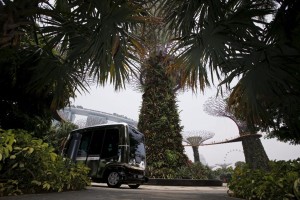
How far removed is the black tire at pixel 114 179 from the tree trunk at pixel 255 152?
925 cm

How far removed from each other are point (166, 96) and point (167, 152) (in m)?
2.83

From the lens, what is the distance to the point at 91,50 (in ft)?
16.7

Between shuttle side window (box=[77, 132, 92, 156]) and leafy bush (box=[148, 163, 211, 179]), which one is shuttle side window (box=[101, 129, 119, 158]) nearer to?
shuttle side window (box=[77, 132, 92, 156])

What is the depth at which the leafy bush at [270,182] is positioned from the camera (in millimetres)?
4984

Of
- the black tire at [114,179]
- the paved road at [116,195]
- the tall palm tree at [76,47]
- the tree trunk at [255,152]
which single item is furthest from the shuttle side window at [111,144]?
the tree trunk at [255,152]

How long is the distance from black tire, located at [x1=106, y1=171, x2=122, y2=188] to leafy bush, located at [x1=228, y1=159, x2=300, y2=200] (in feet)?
12.3

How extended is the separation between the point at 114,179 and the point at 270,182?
18.2 feet

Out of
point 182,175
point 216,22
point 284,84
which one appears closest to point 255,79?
point 284,84

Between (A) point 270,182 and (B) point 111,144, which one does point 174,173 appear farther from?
(A) point 270,182

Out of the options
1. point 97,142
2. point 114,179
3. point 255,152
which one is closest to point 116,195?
point 114,179

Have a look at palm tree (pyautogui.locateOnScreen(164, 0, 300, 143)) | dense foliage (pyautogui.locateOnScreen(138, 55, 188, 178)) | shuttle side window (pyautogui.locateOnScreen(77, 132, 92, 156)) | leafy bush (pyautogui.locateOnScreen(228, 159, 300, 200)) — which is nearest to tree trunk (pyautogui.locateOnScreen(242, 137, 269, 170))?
dense foliage (pyautogui.locateOnScreen(138, 55, 188, 178))

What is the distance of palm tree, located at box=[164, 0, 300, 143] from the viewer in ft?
15.5

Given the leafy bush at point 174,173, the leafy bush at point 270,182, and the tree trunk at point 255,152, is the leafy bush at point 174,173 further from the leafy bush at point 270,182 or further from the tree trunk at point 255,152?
the leafy bush at point 270,182

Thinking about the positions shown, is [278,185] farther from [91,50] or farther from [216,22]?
[91,50]
